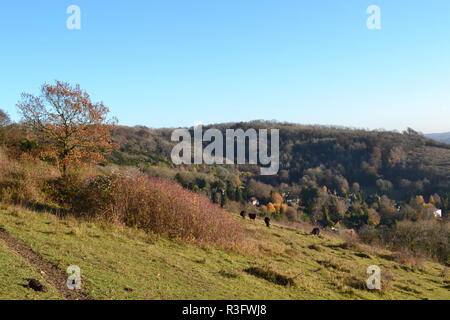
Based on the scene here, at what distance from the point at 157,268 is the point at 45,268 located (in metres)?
3.23

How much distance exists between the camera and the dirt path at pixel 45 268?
26.0 ft

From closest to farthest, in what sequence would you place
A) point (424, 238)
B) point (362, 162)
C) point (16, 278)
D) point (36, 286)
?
point (36, 286), point (16, 278), point (424, 238), point (362, 162)

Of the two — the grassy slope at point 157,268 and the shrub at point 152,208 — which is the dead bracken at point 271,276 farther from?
the shrub at point 152,208

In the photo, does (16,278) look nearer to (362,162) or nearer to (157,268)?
(157,268)

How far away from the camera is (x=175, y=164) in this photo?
15025 cm

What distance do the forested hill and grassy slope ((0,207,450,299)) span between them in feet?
401

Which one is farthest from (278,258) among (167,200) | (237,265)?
(167,200)

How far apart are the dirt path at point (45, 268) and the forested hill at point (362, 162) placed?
4950 inches

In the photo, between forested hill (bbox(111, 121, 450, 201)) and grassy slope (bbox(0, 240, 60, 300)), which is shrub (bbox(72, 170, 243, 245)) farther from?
forested hill (bbox(111, 121, 450, 201))

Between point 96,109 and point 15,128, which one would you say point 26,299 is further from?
point 15,128

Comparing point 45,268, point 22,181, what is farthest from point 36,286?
point 22,181

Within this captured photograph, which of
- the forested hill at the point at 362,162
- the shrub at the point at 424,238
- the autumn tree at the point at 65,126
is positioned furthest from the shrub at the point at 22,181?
the forested hill at the point at 362,162

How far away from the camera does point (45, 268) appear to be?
365 inches

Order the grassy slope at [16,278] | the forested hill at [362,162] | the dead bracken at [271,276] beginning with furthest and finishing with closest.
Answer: the forested hill at [362,162]
the dead bracken at [271,276]
the grassy slope at [16,278]
